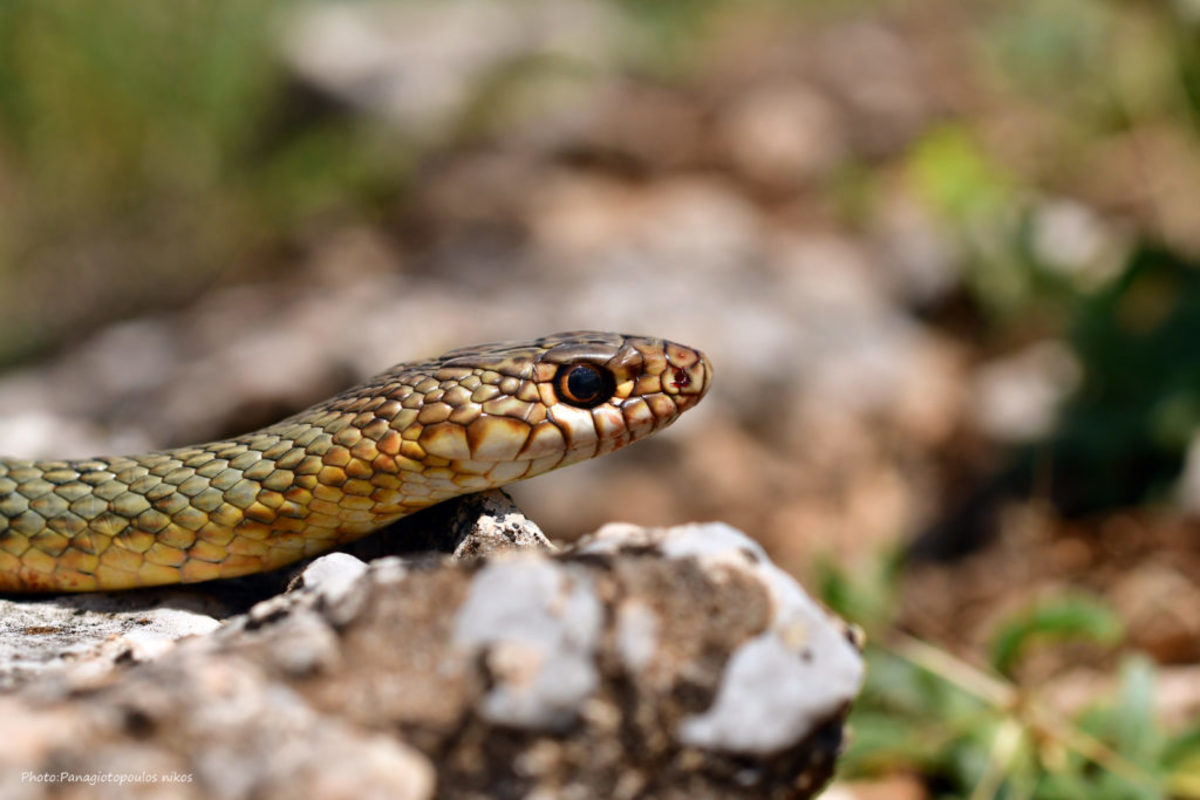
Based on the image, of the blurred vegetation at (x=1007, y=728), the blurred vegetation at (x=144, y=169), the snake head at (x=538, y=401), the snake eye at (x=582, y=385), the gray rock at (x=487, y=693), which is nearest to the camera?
the gray rock at (x=487, y=693)

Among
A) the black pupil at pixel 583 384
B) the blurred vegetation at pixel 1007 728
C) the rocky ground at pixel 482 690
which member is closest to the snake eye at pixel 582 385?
the black pupil at pixel 583 384

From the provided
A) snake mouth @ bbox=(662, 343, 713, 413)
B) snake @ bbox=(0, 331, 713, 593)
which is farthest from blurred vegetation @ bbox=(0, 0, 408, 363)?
snake mouth @ bbox=(662, 343, 713, 413)

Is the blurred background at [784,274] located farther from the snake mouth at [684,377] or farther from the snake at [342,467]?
the snake at [342,467]

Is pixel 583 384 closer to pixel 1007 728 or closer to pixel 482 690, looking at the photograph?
pixel 482 690

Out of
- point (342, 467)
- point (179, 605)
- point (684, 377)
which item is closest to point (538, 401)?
point (684, 377)

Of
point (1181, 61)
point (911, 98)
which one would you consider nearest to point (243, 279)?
point (911, 98)

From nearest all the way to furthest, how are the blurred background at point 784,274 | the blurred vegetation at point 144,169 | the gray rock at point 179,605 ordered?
the gray rock at point 179,605 < the blurred background at point 784,274 < the blurred vegetation at point 144,169
